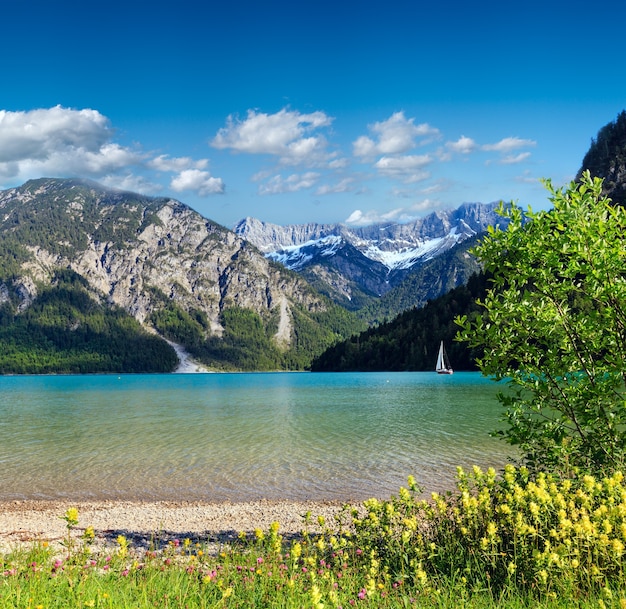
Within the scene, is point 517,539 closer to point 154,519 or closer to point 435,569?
point 435,569

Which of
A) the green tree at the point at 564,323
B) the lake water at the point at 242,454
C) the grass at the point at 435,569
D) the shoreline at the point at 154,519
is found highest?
the green tree at the point at 564,323

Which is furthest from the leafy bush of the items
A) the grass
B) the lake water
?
the lake water

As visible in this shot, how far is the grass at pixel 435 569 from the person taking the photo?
812 cm

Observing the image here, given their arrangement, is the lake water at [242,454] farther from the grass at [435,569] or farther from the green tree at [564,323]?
the grass at [435,569]

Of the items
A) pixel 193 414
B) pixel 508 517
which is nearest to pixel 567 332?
pixel 508 517

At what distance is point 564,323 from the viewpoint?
38.5 feet

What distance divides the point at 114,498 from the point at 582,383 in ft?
82.6

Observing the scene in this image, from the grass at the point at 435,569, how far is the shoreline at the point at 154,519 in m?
8.30

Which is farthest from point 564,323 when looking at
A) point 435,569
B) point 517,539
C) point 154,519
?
point 154,519

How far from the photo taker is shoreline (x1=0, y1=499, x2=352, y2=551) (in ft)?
63.4

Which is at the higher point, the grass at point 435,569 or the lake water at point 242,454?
the grass at point 435,569

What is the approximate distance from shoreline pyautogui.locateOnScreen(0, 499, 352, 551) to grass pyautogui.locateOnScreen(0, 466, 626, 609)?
830cm

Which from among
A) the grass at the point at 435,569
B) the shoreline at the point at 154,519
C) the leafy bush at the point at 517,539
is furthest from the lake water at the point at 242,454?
the grass at the point at 435,569

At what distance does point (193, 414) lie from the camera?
7575 cm
